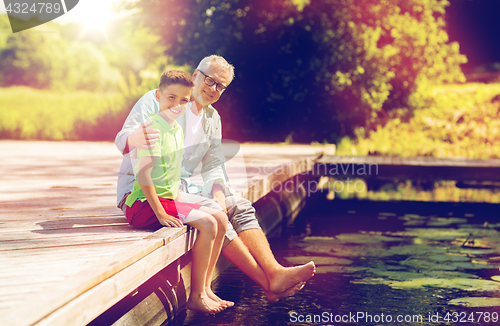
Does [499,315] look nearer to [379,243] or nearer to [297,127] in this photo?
[379,243]

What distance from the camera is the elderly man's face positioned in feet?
11.7

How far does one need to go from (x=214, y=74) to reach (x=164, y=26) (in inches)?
470

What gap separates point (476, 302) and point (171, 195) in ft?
7.74

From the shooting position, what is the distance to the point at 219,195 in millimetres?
3648

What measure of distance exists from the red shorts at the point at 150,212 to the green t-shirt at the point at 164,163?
29 mm

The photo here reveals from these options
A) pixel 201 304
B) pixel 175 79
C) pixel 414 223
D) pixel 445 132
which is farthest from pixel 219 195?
pixel 445 132

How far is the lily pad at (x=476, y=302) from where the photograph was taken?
4071 millimetres

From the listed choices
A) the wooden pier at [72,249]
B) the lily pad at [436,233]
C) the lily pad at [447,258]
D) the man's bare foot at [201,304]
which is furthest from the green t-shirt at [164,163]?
the lily pad at [436,233]

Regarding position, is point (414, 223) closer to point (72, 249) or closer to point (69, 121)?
point (72, 249)

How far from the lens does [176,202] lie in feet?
11.0

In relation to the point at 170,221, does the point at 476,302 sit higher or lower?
lower

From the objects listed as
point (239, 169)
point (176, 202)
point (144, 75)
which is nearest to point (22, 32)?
point (144, 75)
